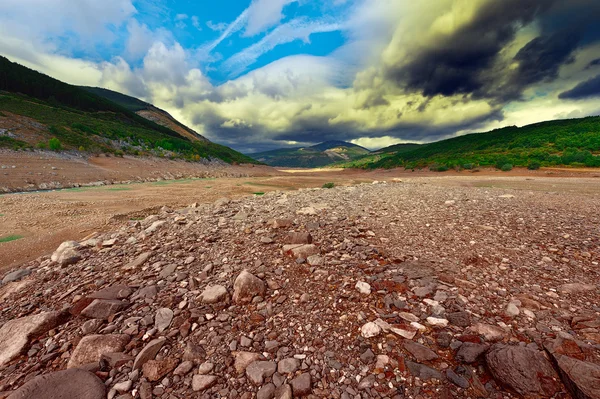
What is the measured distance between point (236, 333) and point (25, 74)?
135m

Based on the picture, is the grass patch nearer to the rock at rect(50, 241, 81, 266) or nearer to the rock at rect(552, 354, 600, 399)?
the rock at rect(50, 241, 81, 266)

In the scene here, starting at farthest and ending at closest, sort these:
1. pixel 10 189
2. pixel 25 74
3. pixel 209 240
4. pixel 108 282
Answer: pixel 25 74 → pixel 10 189 → pixel 209 240 → pixel 108 282

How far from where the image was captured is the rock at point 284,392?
2.15 meters

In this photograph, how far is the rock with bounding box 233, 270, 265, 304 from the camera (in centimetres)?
361

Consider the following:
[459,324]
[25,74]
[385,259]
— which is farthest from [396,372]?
[25,74]

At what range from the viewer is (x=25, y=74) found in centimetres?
8331

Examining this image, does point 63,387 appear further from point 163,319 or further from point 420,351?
point 420,351

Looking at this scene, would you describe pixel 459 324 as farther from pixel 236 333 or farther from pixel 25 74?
pixel 25 74

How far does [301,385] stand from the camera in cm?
221

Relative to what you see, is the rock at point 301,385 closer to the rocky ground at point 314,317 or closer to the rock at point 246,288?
the rocky ground at point 314,317

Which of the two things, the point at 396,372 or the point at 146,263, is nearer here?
the point at 396,372

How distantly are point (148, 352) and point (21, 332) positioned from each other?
2116mm

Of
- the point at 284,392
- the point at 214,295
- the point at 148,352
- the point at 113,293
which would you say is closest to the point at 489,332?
the point at 284,392

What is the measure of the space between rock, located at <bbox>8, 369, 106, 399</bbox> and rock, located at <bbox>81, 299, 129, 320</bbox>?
101 centimetres
